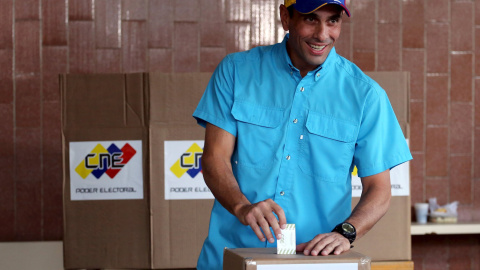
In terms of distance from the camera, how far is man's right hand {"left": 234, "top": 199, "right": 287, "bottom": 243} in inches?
58.0

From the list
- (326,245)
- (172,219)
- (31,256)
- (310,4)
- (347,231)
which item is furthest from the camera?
(31,256)

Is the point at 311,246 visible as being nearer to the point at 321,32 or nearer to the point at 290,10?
the point at 321,32

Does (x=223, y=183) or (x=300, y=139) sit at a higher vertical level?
(x=300, y=139)

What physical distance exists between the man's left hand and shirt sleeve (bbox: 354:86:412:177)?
33 centimetres

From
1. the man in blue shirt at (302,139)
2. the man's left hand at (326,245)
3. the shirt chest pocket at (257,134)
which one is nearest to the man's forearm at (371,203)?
the man in blue shirt at (302,139)

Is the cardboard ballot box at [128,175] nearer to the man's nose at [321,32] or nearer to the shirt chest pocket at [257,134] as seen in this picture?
the shirt chest pocket at [257,134]

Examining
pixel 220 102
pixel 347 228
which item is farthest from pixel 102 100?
pixel 347 228

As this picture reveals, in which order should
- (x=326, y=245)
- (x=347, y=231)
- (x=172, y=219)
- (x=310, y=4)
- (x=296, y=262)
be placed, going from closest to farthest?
(x=296, y=262) < (x=326, y=245) < (x=347, y=231) < (x=310, y=4) < (x=172, y=219)

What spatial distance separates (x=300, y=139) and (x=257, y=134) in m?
0.12

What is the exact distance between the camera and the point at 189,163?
259 centimetres

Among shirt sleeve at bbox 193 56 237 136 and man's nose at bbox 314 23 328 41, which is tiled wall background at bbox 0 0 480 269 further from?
man's nose at bbox 314 23 328 41

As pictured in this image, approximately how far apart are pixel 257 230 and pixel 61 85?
1.33 m

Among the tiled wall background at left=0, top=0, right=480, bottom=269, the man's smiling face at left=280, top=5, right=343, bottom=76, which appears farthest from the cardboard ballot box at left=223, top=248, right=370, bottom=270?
the tiled wall background at left=0, top=0, right=480, bottom=269

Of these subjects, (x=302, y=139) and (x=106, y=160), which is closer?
(x=302, y=139)
